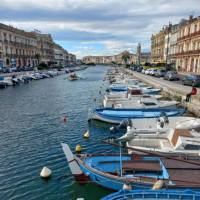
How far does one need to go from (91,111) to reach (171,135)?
10.1 meters

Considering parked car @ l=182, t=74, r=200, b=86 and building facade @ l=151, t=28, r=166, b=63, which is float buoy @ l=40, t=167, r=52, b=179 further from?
building facade @ l=151, t=28, r=166, b=63

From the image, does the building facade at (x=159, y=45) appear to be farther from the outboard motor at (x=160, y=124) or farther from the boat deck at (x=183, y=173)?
the boat deck at (x=183, y=173)

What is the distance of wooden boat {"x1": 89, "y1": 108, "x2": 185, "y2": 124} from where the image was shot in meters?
23.1

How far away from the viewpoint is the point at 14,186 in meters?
12.7

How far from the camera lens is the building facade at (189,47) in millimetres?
59156

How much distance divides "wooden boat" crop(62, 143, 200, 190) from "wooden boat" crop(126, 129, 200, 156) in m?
1.04

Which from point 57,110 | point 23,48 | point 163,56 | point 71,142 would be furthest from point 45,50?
point 71,142

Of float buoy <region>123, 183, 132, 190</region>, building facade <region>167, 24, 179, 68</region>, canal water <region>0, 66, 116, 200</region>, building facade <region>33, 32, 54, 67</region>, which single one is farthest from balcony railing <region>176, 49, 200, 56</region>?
building facade <region>33, 32, 54, 67</region>

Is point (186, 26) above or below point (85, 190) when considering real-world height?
above

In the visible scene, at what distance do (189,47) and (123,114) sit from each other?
48470 millimetres

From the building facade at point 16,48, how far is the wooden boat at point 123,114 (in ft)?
258

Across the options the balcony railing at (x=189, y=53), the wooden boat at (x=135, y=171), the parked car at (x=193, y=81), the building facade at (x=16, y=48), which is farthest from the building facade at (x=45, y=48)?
the wooden boat at (x=135, y=171)

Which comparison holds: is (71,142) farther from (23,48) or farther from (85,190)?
(23,48)

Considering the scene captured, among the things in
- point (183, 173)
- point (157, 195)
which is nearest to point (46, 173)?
point (157, 195)
